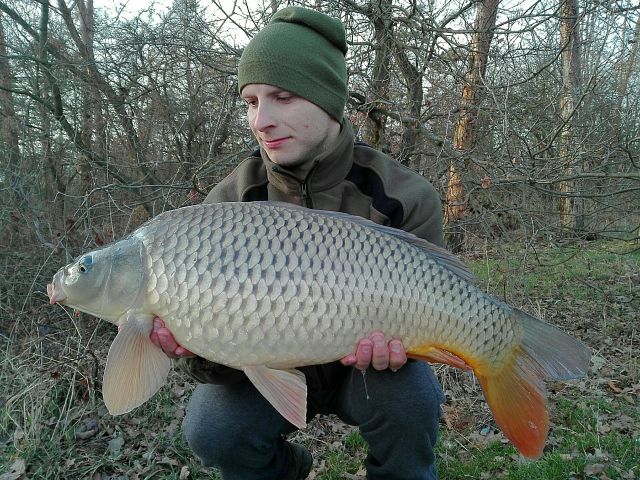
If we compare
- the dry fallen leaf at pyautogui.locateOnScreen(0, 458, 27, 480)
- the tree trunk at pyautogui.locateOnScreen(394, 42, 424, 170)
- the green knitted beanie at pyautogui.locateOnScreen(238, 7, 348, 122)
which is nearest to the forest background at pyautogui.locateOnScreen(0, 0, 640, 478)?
the tree trunk at pyautogui.locateOnScreen(394, 42, 424, 170)

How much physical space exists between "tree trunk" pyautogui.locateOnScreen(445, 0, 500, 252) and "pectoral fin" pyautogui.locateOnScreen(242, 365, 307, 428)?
8.11 ft

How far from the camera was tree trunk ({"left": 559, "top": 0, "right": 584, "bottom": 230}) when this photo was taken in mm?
3184

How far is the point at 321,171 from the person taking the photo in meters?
1.52

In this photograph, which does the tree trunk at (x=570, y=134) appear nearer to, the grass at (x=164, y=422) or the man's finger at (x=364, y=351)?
the grass at (x=164, y=422)

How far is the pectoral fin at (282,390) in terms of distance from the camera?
3.90 feet

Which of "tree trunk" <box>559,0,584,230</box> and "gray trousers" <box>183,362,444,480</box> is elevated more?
"tree trunk" <box>559,0,584,230</box>

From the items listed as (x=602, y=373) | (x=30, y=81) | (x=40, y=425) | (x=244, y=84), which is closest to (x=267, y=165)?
(x=244, y=84)

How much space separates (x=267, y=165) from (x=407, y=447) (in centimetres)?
82

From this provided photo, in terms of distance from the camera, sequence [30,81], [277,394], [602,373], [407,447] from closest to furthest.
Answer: [277,394]
[407,447]
[602,373]
[30,81]

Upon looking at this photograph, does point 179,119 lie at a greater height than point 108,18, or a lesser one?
lesser

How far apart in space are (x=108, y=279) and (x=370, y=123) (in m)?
2.84

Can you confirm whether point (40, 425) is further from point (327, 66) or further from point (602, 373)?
point (602, 373)

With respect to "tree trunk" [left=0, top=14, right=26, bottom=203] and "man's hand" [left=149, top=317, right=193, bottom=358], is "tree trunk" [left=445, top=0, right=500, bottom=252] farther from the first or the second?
"tree trunk" [left=0, top=14, right=26, bottom=203]

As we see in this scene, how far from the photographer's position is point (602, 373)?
2.76 meters
